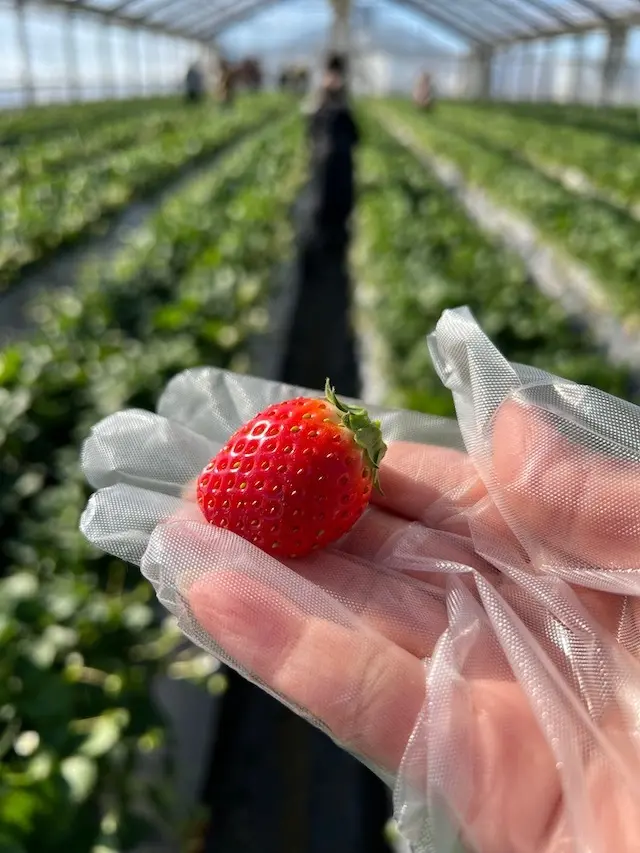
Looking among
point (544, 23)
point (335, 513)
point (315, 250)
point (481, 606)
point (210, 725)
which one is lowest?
point (210, 725)

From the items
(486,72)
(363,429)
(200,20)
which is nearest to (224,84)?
(363,429)

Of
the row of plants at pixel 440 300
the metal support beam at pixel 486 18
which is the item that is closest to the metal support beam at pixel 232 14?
the metal support beam at pixel 486 18

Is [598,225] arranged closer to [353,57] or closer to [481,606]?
[481,606]

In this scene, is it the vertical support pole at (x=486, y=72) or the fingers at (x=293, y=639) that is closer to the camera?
the fingers at (x=293, y=639)

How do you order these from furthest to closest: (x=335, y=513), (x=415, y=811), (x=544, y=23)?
(x=544, y=23) → (x=335, y=513) → (x=415, y=811)

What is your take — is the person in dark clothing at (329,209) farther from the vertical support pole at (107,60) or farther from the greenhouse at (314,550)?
the vertical support pole at (107,60)

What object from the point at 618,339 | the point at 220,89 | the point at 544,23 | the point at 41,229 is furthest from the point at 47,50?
the point at 618,339

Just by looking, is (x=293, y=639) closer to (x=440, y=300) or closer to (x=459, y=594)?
(x=459, y=594)

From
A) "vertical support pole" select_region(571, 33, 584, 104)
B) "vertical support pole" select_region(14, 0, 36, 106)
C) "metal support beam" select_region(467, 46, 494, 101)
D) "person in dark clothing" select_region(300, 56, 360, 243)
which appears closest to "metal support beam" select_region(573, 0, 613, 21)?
"vertical support pole" select_region(571, 33, 584, 104)
